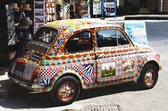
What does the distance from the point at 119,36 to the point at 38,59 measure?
2173 mm

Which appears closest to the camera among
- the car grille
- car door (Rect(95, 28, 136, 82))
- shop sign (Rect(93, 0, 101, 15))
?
the car grille

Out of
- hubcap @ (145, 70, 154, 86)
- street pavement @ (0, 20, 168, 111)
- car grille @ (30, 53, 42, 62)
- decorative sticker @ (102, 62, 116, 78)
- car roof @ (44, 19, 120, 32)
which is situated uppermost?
car roof @ (44, 19, 120, 32)

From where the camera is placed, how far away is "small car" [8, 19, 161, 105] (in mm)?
8125

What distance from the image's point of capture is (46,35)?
8.87m

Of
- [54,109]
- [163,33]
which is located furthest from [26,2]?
[163,33]

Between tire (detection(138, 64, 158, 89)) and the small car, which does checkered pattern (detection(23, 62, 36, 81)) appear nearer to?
the small car

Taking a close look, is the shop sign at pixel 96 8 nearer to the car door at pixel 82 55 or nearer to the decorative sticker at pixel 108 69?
the decorative sticker at pixel 108 69

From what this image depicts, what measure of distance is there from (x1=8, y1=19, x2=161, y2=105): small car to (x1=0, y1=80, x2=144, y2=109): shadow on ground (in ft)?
1.48

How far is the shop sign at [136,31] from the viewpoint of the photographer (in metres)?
11.2

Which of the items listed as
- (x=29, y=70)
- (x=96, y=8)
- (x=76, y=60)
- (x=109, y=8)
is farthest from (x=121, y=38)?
(x=109, y=8)

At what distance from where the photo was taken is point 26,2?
12891mm

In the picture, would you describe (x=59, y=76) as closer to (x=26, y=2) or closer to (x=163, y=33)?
(x=26, y=2)

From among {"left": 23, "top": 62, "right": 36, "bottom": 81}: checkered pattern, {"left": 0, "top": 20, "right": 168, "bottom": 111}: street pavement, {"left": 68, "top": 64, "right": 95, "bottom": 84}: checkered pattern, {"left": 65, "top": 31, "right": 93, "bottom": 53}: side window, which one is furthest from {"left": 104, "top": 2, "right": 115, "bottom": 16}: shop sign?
{"left": 23, "top": 62, "right": 36, "bottom": 81}: checkered pattern

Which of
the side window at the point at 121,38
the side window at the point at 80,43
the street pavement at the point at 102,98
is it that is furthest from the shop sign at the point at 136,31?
the side window at the point at 80,43
